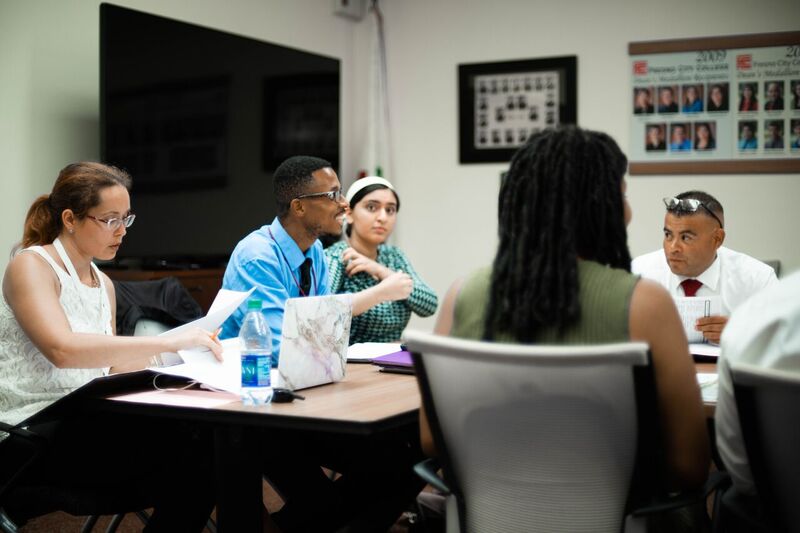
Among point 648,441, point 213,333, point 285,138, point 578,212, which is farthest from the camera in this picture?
point 285,138

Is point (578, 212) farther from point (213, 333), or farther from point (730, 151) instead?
point (730, 151)

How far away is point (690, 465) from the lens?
4.51 ft

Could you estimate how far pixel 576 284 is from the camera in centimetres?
138

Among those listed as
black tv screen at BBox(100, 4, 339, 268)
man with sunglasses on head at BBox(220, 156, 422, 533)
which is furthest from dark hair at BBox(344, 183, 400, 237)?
black tv screen at BBox(100, 4, 339, 268)

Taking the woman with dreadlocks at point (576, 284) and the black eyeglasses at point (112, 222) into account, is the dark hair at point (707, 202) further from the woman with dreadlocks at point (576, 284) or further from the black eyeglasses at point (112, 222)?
the black eyeglasses at point (112, 222)

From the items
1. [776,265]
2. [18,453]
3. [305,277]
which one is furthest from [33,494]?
[776,265]

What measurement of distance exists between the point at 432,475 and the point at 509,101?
3.83 metres

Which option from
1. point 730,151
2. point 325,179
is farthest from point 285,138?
point 730,151

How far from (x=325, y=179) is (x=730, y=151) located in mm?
2873

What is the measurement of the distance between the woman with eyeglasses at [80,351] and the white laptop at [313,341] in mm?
224

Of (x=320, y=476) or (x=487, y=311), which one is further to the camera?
(x=320, y=476)

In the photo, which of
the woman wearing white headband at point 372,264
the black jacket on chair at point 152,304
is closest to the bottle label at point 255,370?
the woman wearing white headband at point 372,264

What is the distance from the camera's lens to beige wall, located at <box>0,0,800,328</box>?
3402 millimetres

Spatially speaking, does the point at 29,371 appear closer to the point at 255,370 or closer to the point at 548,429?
the point at 255,370
